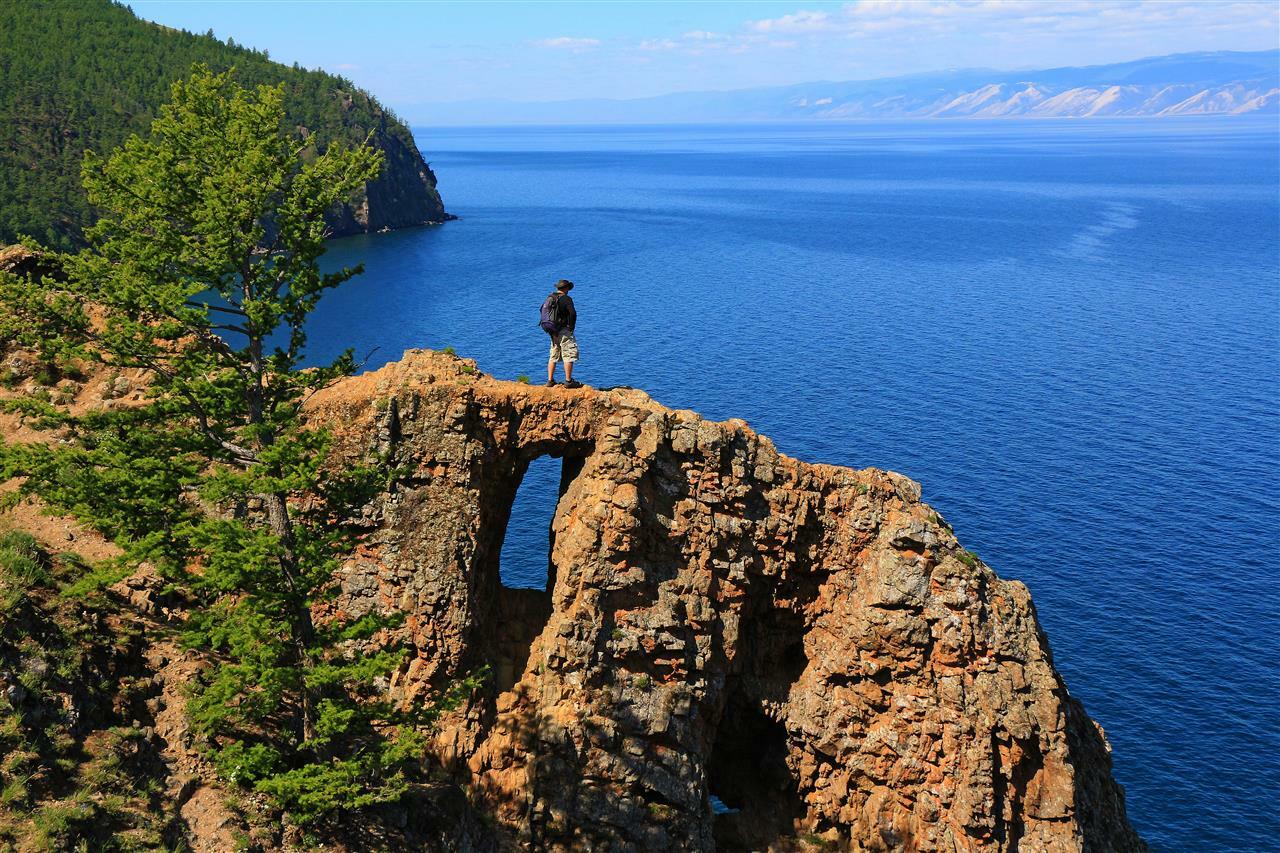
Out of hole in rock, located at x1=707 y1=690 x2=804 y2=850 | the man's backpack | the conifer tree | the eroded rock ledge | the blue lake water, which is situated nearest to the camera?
the conifer tree

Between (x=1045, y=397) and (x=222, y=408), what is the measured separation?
10318 cm

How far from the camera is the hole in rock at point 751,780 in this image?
39.5 metres

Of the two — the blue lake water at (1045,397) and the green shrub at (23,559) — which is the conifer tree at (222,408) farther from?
the blue lake water at (1045,397)

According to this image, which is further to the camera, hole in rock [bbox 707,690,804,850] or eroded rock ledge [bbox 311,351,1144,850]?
hole in rock [bbox 707,690,804,850]

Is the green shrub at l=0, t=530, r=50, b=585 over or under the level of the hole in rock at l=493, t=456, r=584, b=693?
over

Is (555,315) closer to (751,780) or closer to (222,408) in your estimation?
(222,408)

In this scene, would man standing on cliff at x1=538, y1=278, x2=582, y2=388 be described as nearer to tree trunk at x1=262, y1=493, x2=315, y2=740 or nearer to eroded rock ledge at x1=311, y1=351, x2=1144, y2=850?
eroded rock ledge at x1=311, y1=351, x2=1144, y2=850

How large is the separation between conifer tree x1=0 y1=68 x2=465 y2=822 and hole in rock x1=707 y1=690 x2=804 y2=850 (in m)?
17.2

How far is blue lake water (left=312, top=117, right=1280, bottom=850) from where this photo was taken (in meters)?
64.1

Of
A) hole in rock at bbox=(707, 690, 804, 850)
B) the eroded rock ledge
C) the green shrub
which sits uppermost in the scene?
the green shrub

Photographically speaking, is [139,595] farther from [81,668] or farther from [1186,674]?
[1186,674]

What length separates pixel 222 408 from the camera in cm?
2545

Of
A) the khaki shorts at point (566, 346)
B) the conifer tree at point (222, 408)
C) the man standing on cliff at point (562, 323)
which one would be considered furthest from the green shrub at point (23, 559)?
the khaki shorts at point (566, 346)

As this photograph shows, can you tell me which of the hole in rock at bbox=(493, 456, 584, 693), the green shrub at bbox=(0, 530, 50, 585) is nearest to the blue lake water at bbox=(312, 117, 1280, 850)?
the hole in rock at bbox=(493, 456, 584, 693)
